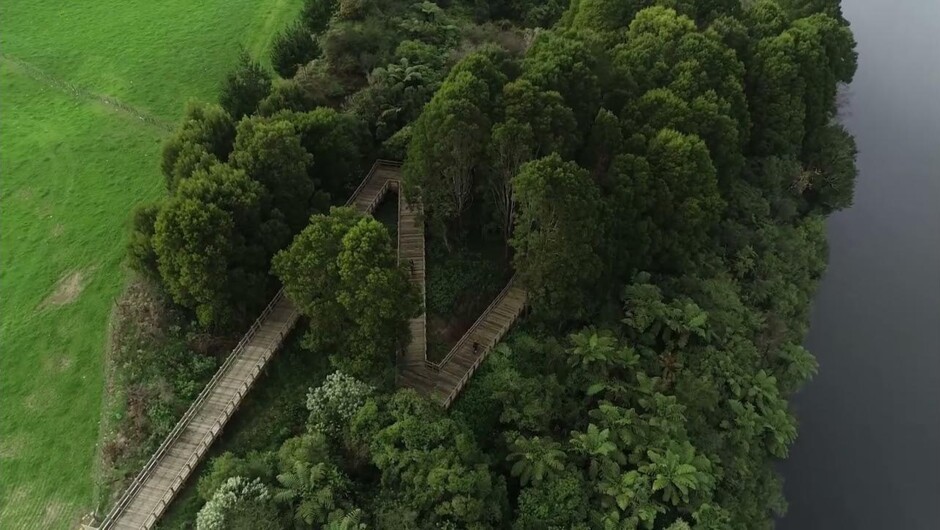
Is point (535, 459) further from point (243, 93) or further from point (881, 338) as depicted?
point (881, 338)

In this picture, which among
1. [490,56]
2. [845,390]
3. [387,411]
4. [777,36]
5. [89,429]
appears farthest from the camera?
[777,36]

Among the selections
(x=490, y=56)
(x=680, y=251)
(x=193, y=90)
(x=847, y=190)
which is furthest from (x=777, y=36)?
(x=193, y=90)

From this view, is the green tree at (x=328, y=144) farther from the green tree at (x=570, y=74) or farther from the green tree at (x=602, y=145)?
the green tree at (x=602, y=145)

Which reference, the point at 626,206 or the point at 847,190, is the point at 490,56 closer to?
the point at 626,206

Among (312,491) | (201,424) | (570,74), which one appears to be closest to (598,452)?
(312,491)

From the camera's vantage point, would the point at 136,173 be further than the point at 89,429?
Yes
